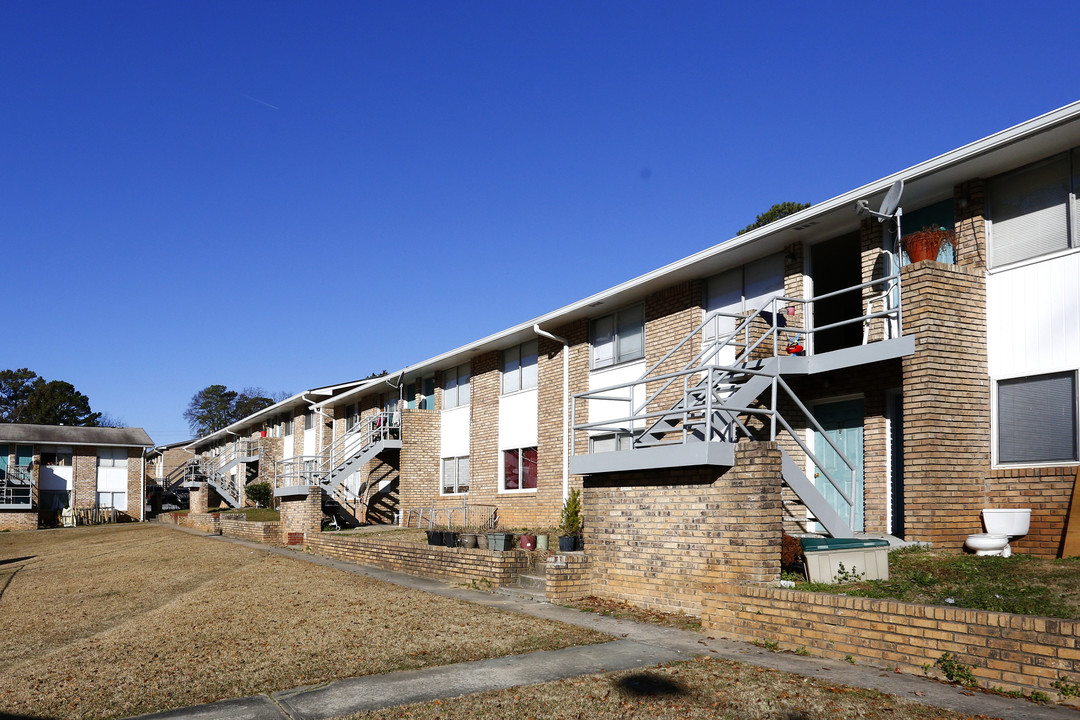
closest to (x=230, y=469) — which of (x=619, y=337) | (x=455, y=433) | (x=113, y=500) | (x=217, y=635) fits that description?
(x=113, y=500)

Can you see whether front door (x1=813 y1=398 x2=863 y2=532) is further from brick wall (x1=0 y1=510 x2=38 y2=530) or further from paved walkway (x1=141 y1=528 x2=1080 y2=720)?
brick wall (x1=0 y1=510 x2=38 y2=530)

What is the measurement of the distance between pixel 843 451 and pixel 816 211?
12.6 ft

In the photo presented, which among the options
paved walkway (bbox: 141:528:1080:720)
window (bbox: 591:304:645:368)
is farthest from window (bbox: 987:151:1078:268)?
window (bbox: 591:304:645:368)

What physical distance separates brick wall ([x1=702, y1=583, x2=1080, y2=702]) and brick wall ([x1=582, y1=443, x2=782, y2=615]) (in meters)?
0.64

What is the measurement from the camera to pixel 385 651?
29.5 feet

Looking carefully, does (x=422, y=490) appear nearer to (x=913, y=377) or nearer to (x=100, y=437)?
(x=913, y=377)

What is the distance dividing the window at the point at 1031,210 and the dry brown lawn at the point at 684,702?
7.39 metres

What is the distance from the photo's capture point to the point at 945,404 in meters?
11.7

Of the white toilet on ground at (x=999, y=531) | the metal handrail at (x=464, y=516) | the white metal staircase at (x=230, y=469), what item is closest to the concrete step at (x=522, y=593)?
the white toilet on ground at (x=999, y=531)

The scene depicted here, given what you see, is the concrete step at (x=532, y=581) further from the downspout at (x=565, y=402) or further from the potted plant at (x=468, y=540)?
the downspout at (x=565, y=402)

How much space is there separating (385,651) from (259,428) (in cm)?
4270

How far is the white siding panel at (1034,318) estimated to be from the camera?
36.9 feet

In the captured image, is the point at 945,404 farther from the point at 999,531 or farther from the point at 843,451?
the point at 843,451

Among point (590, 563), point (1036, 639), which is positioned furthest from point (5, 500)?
point (1036, 639)
